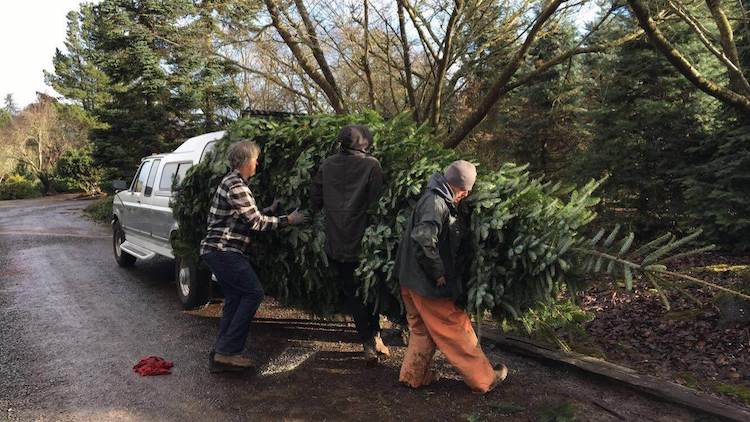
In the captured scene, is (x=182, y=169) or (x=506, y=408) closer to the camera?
(x=506, y=408)

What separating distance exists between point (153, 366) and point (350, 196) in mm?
2234

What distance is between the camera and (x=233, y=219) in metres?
4.21

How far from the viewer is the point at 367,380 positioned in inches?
161

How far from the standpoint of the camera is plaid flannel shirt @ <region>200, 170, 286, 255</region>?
4.11 m

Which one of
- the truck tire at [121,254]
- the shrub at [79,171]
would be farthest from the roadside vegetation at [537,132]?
the shrub at [79,171]

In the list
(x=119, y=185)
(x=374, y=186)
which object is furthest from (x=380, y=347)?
(x=119, y=185)

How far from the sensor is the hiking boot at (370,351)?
14.2 ft

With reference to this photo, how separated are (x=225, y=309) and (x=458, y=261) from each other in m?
2.07

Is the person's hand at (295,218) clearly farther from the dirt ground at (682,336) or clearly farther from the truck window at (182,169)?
the dirt ground at (682,336)

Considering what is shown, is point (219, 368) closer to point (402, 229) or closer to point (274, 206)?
point (274, 206)

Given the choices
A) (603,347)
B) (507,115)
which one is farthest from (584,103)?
(603,347)

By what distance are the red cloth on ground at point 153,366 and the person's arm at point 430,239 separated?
2474 millimetres

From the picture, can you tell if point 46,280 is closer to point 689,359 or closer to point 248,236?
point 248,236

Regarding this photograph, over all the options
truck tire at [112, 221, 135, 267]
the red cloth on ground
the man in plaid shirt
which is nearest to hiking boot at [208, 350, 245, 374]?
the man in plaid shirt
